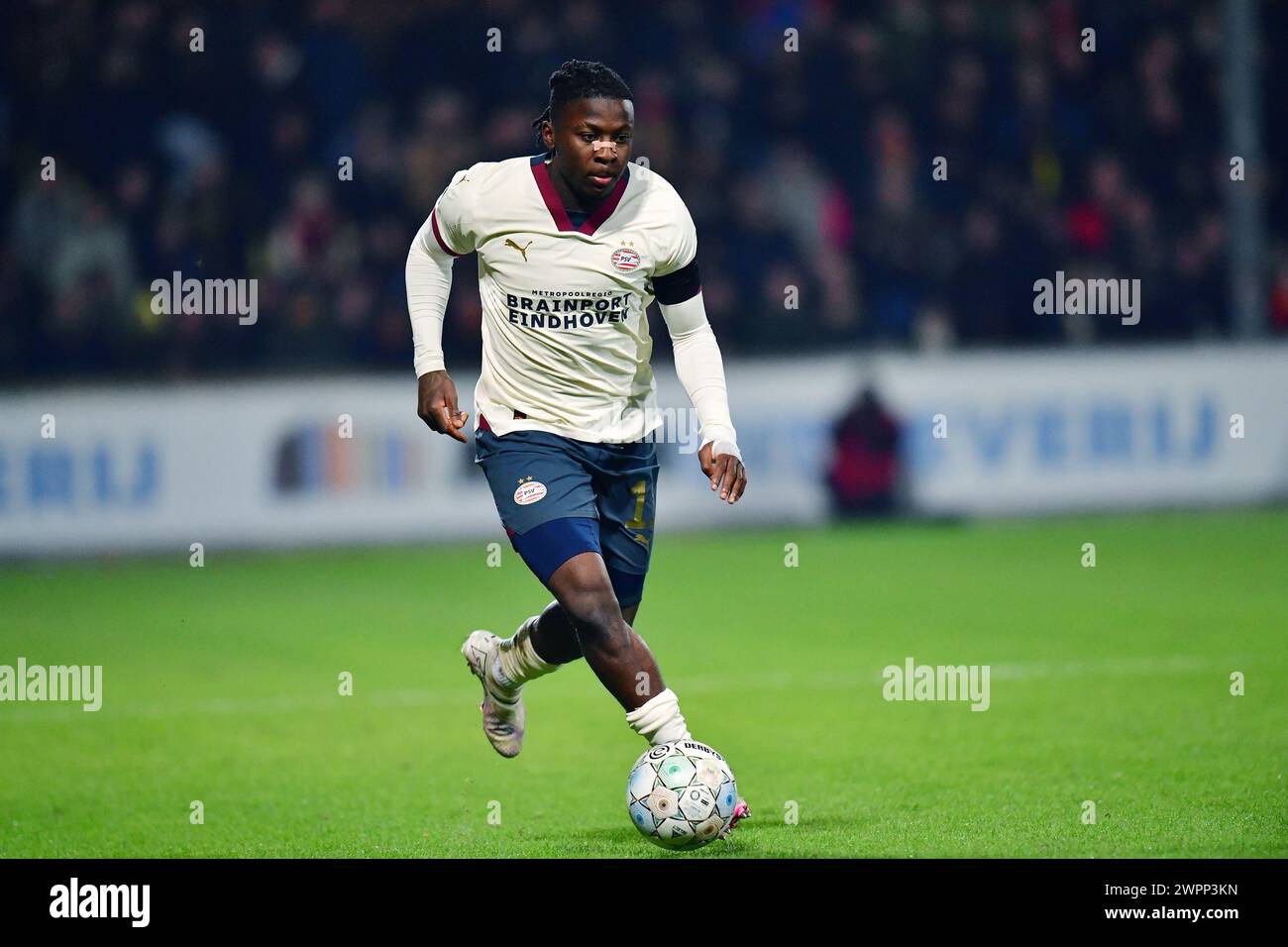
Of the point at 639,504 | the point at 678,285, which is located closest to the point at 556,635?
the point at 639,504

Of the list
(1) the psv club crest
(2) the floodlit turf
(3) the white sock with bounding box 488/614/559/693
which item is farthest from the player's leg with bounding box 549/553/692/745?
(1) the psv club crest

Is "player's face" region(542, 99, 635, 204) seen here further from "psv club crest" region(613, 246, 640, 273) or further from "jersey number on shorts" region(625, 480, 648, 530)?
"jersey number on shorts" region(625, 480, 648, 530)

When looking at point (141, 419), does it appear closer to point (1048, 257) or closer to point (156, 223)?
point (156, 223)

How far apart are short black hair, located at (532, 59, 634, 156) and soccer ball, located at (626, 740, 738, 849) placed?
205cm

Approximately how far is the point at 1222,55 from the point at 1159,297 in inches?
112

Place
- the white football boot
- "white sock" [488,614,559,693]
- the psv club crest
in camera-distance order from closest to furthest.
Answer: the psv club crest, "white sock" [488,614,559,693], the white football boot

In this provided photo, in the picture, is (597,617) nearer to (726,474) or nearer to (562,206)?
(726,474)

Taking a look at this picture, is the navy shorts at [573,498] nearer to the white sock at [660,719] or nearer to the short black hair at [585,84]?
the white sock at [660,719]

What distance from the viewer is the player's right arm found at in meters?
6.03

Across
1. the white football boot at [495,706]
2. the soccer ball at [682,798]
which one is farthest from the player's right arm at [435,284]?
the soccer ball at [682,798]

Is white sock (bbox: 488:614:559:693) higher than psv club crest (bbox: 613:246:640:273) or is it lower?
lower

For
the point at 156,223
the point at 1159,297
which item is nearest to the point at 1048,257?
the point at 1159,297

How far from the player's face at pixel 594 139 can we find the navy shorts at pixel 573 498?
2.75 ft

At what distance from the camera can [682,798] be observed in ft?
18.5
